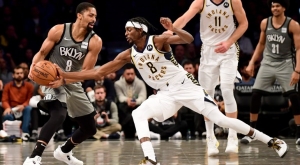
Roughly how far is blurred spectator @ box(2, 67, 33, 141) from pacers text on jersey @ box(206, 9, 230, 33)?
4.77 metres

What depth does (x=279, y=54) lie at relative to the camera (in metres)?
9.64

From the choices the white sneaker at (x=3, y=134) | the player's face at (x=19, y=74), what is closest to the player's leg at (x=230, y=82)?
the white sneaker at (x=3, y=134)

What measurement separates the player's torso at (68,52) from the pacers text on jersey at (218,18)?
1622mm

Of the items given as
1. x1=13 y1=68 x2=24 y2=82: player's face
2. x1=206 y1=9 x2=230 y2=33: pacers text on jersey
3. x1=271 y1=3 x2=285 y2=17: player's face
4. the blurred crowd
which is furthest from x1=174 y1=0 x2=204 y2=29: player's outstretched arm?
x1=13 y1=68 x2=24 y2=82: player's face

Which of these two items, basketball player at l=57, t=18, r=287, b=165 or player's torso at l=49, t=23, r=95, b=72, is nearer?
basketball player at l=57, t=18, r=287, b=165

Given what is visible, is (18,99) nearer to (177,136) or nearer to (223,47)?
(177,136)

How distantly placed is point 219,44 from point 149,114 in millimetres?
1713

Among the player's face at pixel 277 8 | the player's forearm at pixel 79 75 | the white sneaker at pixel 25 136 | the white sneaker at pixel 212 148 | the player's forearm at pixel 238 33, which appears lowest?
the white sneaker at pixel 25 136

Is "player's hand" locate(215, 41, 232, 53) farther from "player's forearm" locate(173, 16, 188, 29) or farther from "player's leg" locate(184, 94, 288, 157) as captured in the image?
"player's leg" locate(184, 94, 288, 157)

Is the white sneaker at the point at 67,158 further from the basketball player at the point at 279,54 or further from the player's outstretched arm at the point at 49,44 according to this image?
the basketball player at the point at 279,54

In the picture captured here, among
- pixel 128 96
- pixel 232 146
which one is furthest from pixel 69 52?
pixel 128 96

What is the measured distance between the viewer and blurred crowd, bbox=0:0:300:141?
12.0 m

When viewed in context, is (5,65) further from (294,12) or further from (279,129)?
(294,12)

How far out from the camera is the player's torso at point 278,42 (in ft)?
31.1
